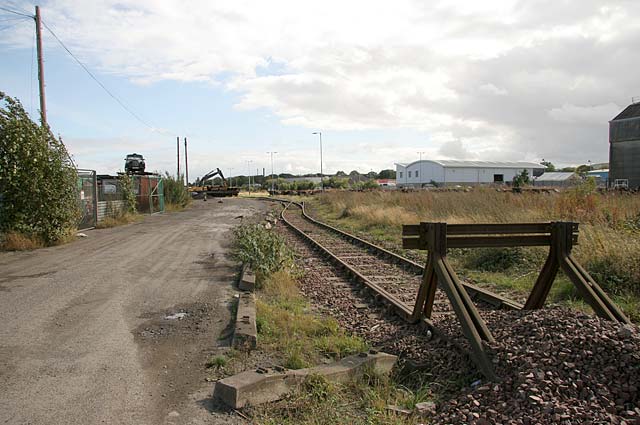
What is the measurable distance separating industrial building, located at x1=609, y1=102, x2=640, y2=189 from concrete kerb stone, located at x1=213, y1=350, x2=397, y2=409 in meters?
55.4

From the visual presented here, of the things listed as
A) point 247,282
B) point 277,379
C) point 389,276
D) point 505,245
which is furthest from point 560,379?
point 389,276

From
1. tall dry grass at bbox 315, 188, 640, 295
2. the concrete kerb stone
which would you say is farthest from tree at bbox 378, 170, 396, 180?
the concrete kerb stone

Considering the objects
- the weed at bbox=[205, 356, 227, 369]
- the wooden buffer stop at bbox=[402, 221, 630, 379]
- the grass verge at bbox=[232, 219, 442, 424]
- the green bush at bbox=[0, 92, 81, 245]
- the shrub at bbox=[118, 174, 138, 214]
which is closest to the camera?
the grass verge at bbox=[232, 219, 442, 424]

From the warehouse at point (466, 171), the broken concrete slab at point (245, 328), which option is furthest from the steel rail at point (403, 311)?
the warehouse at point (466, 171)

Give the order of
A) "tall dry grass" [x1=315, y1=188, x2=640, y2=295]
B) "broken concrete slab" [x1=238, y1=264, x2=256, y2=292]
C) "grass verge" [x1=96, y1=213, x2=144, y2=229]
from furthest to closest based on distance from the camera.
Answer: "grass verge" [x1=96, y1=213, x2=144, y2=229], "broken concrete slab" [x1=238, y1=264, x2=256, y2=292], "tall dry grass" [x1=315, y1=188, x2=640, y2=295]

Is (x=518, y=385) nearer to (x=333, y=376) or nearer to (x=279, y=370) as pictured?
(x=333, y=376)

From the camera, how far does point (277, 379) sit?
4625 millimetres

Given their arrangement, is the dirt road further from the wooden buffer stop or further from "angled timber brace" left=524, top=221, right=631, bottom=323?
"angled timber brace" left=524, top=221, right=631, bottom=323

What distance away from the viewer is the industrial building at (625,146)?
5419cm

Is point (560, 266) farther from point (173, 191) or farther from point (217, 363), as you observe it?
point (173, 191)

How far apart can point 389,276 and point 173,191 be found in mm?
28895

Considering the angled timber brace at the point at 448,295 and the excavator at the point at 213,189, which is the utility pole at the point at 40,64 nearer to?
the angled timber brace at the point at 448,295

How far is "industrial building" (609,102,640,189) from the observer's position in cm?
5419

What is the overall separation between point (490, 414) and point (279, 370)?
1.90 m
